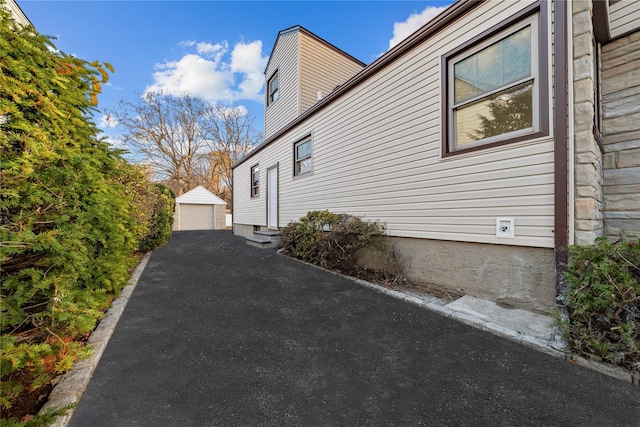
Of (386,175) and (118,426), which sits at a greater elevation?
(386,175)

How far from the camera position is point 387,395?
177 cm

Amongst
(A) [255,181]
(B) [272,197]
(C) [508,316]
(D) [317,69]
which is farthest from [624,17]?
(A) [255,181]

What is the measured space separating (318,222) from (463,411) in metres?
4.21

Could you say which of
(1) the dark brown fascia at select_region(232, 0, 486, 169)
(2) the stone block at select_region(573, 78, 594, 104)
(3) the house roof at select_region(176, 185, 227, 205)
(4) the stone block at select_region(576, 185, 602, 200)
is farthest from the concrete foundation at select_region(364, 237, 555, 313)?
(3) the house roof at select_region(176, 185, 227, 205)

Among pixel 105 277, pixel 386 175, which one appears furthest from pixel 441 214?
pixel 105 277

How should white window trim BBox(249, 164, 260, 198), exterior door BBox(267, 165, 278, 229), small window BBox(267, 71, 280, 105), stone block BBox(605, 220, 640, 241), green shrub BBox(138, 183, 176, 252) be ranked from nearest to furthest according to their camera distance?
stone block BBox(605, 220, 640, 241), green shrub BBox(138, 183, 176, 252), exterior door BBox(267, 165, 278, 229), white window trim BBox(249, 164, 260, 198), small window BBox(267, 71, 280, 105)

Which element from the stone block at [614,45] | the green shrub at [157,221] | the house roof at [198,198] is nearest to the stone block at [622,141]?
the stone block at [614,45]

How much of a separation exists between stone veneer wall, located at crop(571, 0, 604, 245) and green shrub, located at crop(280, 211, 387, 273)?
2.64 metres

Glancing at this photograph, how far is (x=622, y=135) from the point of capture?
362cm

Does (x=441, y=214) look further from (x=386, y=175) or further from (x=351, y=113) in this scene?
(x=351, y=113)

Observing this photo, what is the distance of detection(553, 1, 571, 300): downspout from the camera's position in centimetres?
284

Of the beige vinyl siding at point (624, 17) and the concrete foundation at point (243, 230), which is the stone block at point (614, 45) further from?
the concrete foundation at point (243, 230)

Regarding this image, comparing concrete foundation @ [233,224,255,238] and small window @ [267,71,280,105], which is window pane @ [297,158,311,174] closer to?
concrete foundation @ [233,224,255,238]

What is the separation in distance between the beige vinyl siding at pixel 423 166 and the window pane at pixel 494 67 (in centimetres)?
27
